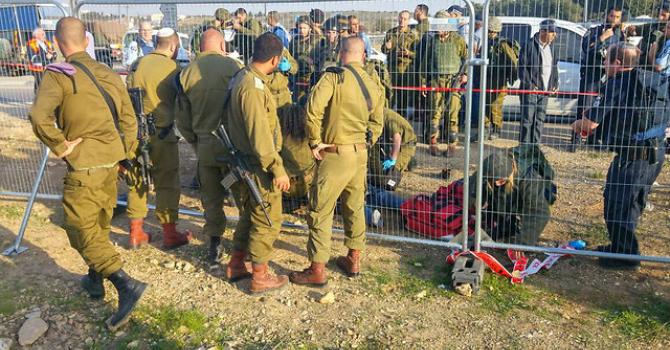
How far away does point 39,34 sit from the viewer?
5.36 metres

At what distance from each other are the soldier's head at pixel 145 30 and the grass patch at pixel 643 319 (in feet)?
16.1

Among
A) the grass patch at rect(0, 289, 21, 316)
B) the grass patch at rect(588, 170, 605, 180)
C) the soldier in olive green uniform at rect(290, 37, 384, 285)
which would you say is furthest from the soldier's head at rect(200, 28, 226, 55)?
the grass patch at rect(588, 170, 605, 180)

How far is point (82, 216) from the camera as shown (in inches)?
152

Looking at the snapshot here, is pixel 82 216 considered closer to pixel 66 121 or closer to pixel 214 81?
pixel 66 121

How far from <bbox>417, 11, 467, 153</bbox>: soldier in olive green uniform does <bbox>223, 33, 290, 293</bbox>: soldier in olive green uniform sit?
6.25 feet

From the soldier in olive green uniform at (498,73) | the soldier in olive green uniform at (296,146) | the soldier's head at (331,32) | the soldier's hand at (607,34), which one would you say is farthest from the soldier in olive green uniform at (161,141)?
the soldier's hand at (607,34)

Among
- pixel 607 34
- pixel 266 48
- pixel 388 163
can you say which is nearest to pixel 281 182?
pixel 266 48

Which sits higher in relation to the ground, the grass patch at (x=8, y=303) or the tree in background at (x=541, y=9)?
the tree in background at (x=541, y=9)

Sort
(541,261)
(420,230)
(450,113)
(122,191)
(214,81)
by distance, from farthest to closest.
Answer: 1. (122,191)
2. (450,113)
3. (420,230)
4. (541,261)
5. (214,81)

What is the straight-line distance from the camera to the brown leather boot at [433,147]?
6.57 m

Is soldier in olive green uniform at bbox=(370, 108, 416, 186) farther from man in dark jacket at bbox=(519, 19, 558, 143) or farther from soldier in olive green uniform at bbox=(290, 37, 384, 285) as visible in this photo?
soldier in olive green uniform at bbox=(290, 37, 384, 285)

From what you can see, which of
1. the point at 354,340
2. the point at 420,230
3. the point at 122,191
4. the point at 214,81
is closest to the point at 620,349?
the point at 354,340

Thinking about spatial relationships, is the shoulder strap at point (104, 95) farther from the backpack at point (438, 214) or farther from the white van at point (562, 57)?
the white van at point (562, 57)

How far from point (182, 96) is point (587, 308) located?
3.46 m
